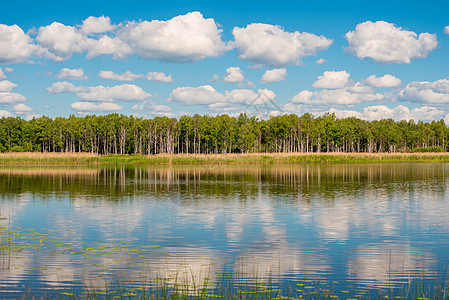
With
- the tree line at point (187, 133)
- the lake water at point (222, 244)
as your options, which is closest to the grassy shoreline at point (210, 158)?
the tree line at point (187, 133)

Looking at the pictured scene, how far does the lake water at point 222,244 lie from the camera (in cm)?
1134

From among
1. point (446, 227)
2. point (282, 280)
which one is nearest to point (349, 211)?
point (446, 227)

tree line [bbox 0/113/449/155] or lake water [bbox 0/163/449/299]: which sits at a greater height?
tree line [bbox 0/113/449/155]

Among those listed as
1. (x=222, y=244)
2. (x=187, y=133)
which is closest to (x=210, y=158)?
(x=187, y=133)

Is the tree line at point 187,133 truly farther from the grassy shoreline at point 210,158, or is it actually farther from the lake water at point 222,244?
the lake water at point 222,244

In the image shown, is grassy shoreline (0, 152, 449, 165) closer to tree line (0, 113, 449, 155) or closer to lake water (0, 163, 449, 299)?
tree line (0, 113, 449, 155)

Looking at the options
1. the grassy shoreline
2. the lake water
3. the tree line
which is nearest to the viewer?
the lake water

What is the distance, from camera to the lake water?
37.2 ft

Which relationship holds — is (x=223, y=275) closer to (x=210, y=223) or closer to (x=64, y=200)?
(x=210, y=223)

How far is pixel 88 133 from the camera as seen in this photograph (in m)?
143

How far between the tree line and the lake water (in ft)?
354

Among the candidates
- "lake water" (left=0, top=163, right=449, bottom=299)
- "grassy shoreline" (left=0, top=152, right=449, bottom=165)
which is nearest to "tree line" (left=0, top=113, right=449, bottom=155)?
"grassy shoreline" (left=0, top=152, right=449, bottom=165)

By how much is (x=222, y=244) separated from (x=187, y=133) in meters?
124

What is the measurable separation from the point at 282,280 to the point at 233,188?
26.6 m
